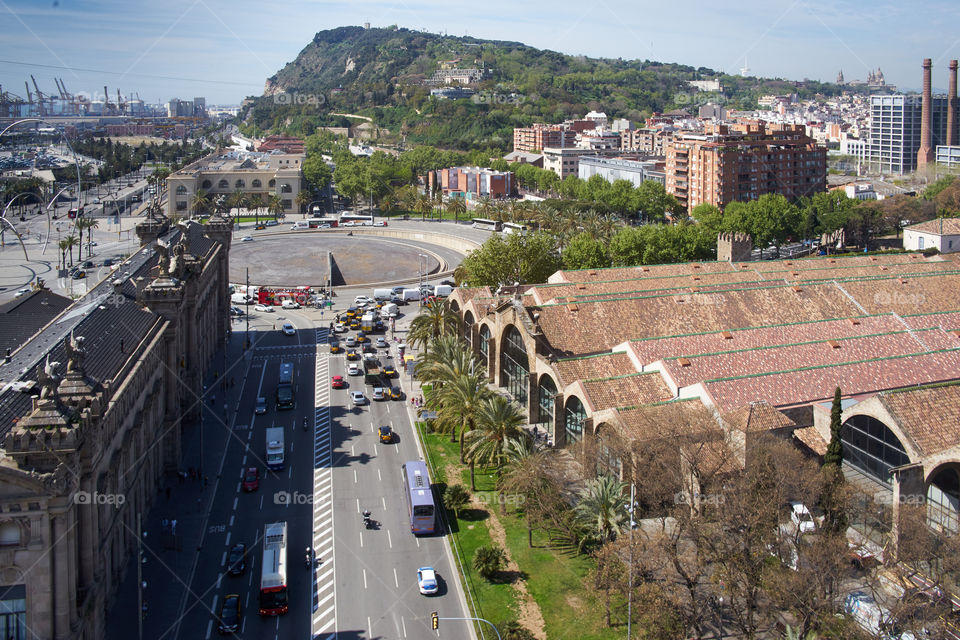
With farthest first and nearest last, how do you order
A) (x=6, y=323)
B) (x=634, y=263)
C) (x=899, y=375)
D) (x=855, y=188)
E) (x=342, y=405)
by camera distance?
(x=855, y=188), (x=634, y=263), (x=342, y=405), (x=6, y=323), (x=899, y=375)

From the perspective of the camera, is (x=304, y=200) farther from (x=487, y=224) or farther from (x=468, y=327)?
(x=468, y=327)

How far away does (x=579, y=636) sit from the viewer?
128 ft

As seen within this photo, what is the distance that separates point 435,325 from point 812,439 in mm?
35149

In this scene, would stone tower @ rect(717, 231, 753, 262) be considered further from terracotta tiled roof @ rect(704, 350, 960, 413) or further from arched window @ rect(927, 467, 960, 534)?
arched window @ rect(927, 467, 960, 534)

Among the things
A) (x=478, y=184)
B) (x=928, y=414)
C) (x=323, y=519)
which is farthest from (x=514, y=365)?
(x=478, y=184)

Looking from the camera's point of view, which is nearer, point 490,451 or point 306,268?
point 490,451

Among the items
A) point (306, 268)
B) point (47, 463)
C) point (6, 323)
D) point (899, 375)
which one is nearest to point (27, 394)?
point (47, 463)

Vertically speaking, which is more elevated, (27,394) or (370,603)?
(27,394)

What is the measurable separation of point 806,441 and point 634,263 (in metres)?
55.6

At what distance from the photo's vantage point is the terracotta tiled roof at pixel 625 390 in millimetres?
51188

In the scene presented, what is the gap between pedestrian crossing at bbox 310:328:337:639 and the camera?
40.2 meters

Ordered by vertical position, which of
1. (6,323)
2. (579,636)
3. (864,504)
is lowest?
(579,636)

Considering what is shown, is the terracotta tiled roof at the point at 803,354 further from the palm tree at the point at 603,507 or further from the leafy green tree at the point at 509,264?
the leafy green tree at the point at 509,264

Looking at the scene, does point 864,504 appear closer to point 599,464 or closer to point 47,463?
point 599,464
